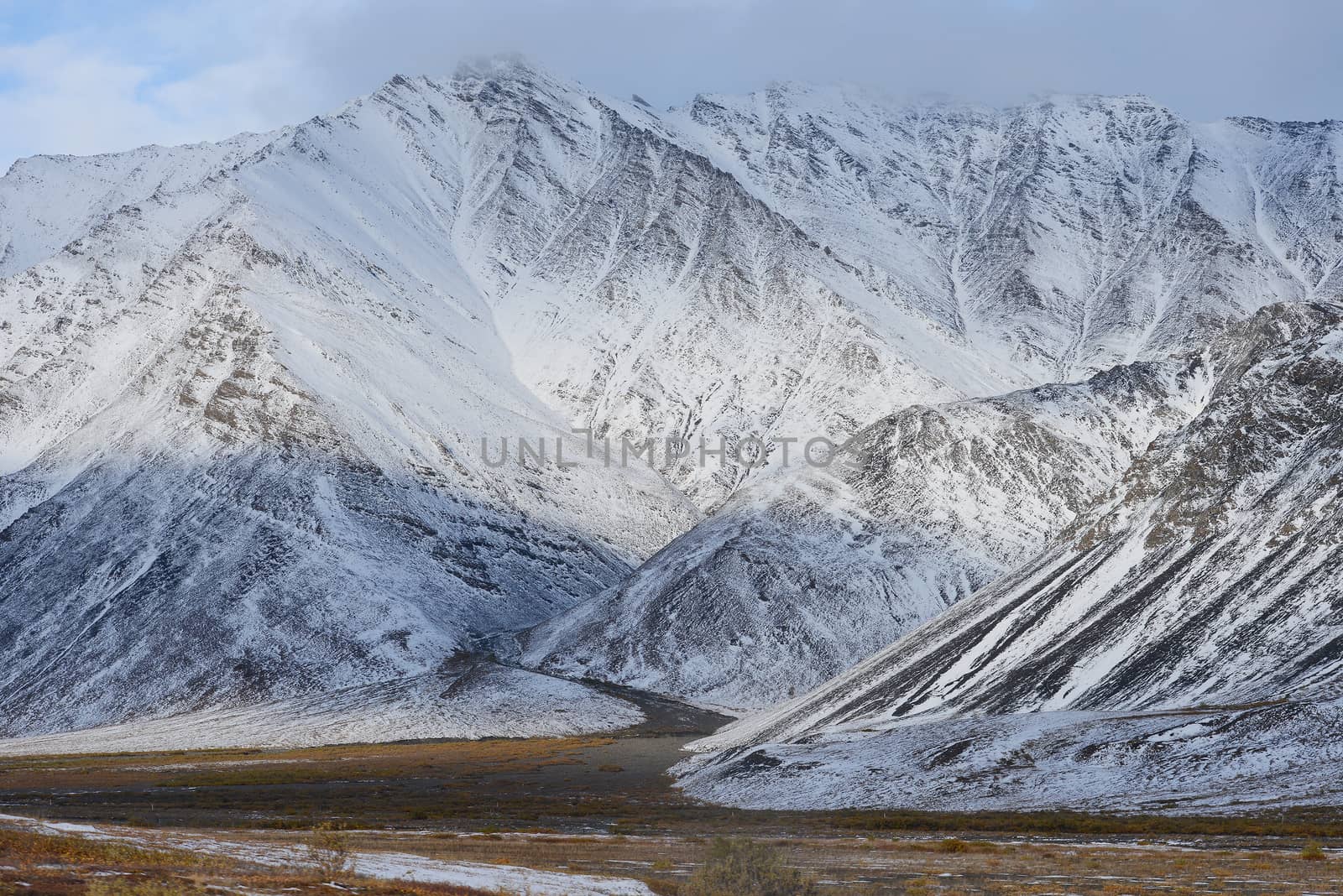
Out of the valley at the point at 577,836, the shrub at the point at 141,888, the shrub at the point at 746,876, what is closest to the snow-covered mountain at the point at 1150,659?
the valley at the point at 577,836

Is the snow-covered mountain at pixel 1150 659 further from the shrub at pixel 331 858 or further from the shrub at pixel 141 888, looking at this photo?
the shrub at pixel 141 888

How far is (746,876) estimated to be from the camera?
3778cm

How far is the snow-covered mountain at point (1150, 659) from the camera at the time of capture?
74.8 metres

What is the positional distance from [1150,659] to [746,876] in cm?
7366

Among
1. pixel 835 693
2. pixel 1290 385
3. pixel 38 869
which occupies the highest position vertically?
pixel 1290 385

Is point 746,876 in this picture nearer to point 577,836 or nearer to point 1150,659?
point 577,836

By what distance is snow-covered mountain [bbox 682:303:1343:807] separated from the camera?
7481cm

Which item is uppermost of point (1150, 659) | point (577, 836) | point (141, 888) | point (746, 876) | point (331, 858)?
point (141, 888)

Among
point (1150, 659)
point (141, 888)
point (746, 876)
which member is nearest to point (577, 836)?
point (746, 876)

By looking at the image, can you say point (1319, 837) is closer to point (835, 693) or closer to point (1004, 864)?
point (1004, 864)

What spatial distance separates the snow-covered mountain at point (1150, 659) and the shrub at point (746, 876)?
3608 cm

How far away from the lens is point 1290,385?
14250cm

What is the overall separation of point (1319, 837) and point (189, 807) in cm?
6283

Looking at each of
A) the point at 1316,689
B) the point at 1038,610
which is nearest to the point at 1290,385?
the point at 1038,610
